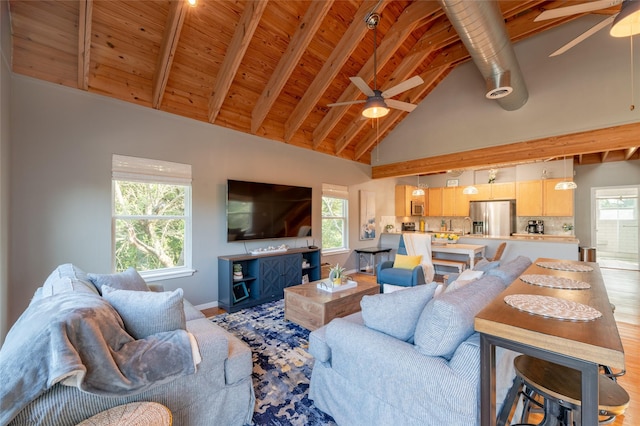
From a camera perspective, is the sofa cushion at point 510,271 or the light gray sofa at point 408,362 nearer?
the light gray sofa at point 408,362

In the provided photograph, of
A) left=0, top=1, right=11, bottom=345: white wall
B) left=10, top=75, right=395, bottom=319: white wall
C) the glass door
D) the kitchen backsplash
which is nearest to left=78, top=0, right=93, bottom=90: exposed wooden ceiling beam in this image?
left=10, top=75, right=395, bottom=319: white wall

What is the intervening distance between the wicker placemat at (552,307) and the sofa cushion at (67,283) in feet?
8.06

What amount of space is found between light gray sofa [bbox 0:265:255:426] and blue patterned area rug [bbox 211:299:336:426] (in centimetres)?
23

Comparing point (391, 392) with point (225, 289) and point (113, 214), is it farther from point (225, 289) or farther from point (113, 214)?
point (113, 214)

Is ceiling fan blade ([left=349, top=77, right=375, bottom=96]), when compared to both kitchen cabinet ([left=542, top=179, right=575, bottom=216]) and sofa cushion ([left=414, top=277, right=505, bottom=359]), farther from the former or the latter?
kitchen cabinet ([left=542, top=179, right=575, bottom=216])

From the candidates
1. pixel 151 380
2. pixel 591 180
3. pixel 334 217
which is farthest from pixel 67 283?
pixel 591 180

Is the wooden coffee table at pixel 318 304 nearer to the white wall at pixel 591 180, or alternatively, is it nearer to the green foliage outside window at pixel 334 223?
the green foliage outside window at pixel 334 223

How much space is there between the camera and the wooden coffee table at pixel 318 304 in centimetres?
292

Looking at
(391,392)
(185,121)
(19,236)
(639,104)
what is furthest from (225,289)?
(639,104)

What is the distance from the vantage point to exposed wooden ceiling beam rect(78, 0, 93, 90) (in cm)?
246

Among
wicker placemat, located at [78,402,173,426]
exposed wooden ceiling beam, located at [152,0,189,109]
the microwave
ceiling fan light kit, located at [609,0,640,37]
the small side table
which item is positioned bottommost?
the small side table

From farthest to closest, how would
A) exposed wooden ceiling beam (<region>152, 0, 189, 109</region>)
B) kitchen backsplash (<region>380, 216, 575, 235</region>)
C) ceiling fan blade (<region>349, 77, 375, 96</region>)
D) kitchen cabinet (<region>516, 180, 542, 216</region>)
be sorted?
kitchen backsplash (<region>380, 216, 575, 235</region>), kitchen cabinet (<region>516, 180, 542, 216</region>), ceiling fan blade (<region>349, 77, 375, 96</region>), exposed wooden ceiling beam (<region>152, 0, 189, 109</region>)

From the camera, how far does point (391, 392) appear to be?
1.46 m

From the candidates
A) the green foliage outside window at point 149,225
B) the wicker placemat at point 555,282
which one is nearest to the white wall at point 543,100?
the wicker placemat at point 555,282
